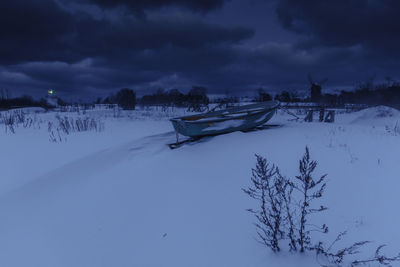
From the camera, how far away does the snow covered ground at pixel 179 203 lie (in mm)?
2764

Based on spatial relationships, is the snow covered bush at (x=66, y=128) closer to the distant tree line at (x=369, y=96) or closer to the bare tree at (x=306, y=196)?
the bare tree at (x=306, y=196)

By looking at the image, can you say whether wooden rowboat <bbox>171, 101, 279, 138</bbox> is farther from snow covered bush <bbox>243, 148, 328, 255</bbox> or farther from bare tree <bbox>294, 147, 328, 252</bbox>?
bare tree <bbox>294, 147, 328, 252</bbox>

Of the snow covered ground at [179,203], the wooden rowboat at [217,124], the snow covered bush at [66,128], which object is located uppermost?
the wooden rowboat at [217,124]

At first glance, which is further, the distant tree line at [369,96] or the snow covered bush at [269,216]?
the distant tree line at [369,96]

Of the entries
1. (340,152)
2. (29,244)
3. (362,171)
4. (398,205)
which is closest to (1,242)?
(29,244)

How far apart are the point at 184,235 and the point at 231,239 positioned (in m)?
0.65

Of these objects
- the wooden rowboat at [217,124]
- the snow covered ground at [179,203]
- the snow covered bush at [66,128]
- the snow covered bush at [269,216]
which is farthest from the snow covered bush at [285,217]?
the snow covered bush at [66,128]

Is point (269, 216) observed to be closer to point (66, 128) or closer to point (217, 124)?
point (217, 124)

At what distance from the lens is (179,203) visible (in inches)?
149

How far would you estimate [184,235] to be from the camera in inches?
119

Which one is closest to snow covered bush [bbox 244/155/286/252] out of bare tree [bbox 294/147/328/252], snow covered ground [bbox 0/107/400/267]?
snow covered ground [bbox 0/107/400/267]

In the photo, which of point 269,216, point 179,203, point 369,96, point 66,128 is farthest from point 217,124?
point 369,96

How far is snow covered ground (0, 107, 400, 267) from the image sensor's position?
2764mm

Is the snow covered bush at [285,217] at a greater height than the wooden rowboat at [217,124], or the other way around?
the wooden rowboat at [217,124]
